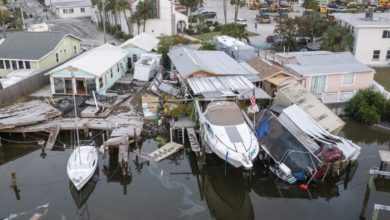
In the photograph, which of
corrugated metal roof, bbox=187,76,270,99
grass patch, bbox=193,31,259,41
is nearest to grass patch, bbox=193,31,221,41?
grass patch, bbox=193,31,259,41

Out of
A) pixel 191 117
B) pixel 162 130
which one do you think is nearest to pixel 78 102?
pixel 162 130

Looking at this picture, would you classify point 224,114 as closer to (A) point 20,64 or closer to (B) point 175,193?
(B) point 175,193

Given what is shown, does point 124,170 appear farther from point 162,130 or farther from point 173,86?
point 173,86

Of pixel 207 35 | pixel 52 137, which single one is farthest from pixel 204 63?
pixel 207 35

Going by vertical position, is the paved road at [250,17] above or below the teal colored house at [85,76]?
above

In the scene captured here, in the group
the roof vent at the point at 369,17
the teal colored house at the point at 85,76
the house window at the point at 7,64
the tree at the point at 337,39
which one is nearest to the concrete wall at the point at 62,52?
the house window at the point at 7,64

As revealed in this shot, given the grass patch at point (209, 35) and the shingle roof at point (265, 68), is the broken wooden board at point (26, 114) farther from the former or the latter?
the grass patch at point (209, 35)

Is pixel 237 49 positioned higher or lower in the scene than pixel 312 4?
lower
